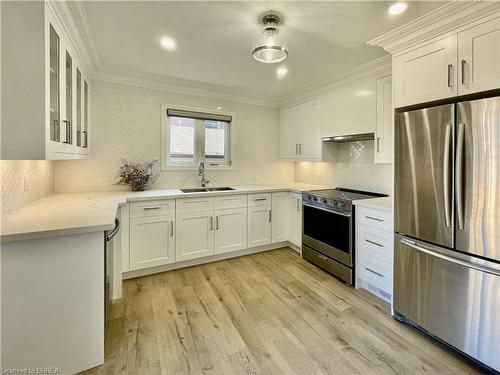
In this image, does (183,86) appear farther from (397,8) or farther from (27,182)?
(397,8)

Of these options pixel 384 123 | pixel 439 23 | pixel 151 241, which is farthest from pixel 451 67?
pixel 151 241

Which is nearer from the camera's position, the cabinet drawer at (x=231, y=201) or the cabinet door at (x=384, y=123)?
the cabinet door at (x=384, y=123)

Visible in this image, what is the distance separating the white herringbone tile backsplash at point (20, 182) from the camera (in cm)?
169

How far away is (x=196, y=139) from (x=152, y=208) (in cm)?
138

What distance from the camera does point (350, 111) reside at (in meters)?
3.12

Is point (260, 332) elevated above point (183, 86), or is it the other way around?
point (183, 86)

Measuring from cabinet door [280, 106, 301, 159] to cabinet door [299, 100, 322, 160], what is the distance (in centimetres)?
10

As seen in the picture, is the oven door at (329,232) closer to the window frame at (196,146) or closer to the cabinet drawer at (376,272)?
the cabinet drawer at (376,272)

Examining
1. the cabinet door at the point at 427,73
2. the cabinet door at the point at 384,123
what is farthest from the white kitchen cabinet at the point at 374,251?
the cabinet door at the point at 427,73

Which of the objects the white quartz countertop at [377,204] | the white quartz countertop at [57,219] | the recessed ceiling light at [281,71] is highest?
the recessed ceiling light at [281,71]

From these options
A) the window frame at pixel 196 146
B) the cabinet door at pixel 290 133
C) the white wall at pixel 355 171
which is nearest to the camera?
the white wall at pixel 355 171

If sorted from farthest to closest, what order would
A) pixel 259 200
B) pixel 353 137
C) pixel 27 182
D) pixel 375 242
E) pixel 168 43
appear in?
pixel 259 200 → pixel 353 137 → pixel 375 242 → pixel 168 43 → pixel 27 182

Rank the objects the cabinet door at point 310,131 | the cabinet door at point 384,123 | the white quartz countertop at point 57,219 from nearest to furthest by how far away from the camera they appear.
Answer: the white quartz countertop at point 57,219
the cabinet door at point 384,123
the cabinet door at point 310,131

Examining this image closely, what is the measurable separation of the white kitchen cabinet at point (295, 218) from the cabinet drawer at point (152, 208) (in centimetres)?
173
